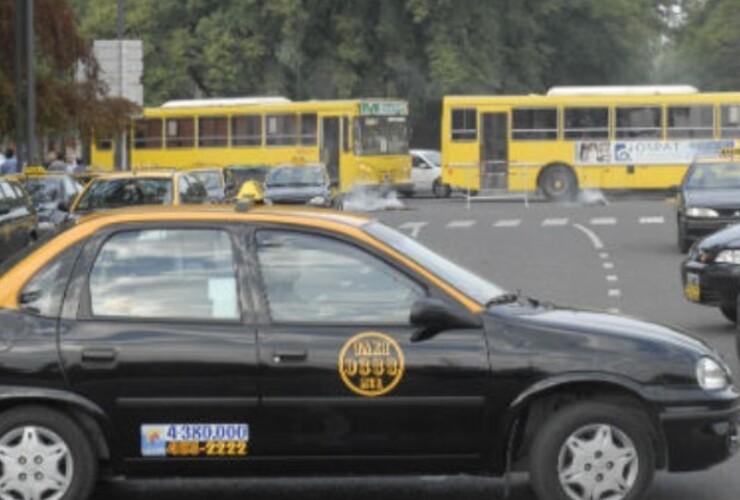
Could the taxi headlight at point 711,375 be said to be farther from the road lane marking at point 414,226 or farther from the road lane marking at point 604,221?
the road lane marking at point 604,221

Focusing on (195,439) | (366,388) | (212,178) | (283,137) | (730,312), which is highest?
(283,137)

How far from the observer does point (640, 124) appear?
42906 mm

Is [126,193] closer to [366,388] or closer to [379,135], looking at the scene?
[366,388]

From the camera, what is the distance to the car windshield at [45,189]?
25.8 m

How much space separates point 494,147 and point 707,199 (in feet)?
61.1

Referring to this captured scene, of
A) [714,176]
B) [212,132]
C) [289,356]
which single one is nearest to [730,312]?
[289,356]

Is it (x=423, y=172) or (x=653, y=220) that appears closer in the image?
(x=653, y=220)

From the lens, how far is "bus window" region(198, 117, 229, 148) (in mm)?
47812

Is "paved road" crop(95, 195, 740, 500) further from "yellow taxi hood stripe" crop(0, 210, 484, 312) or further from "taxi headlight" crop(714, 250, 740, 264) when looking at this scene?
"yellow taxi hood stripe" crop(0, 210, 484, 312)

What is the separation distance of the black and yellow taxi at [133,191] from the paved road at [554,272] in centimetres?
403

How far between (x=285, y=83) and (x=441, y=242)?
29872mm

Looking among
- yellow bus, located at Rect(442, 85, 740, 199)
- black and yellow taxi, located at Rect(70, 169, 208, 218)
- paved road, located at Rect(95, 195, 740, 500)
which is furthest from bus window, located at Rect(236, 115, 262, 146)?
black and yellow taxi, located at Rect(70, 169, 208, 218)

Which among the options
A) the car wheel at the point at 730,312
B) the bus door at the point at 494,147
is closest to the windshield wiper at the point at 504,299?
the car wheel at the point at 730,312

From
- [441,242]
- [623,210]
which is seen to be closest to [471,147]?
[623,210]
